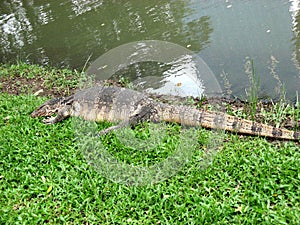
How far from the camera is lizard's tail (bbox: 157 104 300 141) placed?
4.38 meters

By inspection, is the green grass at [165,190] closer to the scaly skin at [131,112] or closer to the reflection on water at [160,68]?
the scaly skin at [131,112]

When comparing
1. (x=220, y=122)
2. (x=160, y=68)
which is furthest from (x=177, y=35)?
(x=220, y=122)

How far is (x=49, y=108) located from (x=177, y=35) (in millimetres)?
4527

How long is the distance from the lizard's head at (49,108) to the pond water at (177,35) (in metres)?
1.95

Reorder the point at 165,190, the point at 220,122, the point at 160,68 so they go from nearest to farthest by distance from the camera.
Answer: the point at 165,190 < the point at 220,122 < the point at 160,68

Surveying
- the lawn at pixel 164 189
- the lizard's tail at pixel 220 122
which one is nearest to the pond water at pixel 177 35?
the lizard's tail at pixel 220 122

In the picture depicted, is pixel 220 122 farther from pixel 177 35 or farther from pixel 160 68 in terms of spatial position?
pixel 177 35

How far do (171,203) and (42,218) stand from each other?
1304 millimetres

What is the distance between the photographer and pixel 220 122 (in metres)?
4.68

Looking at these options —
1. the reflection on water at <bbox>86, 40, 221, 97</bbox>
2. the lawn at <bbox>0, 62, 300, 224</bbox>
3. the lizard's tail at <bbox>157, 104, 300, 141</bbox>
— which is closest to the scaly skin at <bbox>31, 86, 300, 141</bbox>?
the lizard's tail at <bbox>157, 104, 300, 141</bbox>

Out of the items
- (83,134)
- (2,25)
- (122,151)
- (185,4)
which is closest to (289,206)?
(122,151)

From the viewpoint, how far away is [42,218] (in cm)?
353

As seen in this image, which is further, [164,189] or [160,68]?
[160,68]

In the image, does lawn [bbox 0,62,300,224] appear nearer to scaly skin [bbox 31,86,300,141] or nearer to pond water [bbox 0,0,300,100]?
scaly skin [bbox 31,86,300,141]
